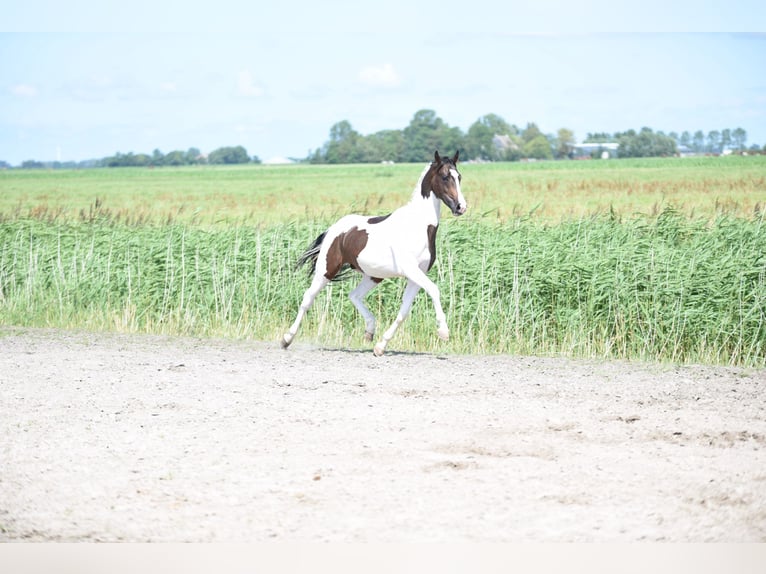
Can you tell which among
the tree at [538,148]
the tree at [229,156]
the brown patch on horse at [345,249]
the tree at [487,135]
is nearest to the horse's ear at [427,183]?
the brown patch on horse at [345,249]

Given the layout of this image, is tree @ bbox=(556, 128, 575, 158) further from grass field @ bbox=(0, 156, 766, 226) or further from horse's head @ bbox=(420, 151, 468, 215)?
horse's head @ bbox=(420, 151, 468, 215)

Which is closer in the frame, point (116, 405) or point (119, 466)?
point (119, 466)

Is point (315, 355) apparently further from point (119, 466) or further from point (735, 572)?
point (735, 572)

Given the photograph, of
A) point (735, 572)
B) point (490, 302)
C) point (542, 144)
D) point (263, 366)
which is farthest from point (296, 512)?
point (542, 144)

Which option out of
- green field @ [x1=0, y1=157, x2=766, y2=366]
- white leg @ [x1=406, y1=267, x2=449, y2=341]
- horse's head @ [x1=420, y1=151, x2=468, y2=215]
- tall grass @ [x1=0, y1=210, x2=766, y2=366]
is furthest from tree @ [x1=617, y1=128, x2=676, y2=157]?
white leg @ [x1=406, y1=267, x2=449, y2=341]

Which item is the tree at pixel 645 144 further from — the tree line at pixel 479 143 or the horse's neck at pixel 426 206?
the horse's neck at pixel 426 206

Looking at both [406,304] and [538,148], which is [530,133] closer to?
[538,148]

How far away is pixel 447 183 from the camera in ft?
25.3

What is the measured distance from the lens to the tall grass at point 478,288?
9477 millimetres

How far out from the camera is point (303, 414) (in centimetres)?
642

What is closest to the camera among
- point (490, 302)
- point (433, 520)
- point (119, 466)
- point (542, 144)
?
point (433, 520)

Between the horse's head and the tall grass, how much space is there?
6.84 feet

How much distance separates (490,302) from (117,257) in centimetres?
451

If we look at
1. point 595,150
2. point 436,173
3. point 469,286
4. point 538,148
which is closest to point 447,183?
point 436,173
